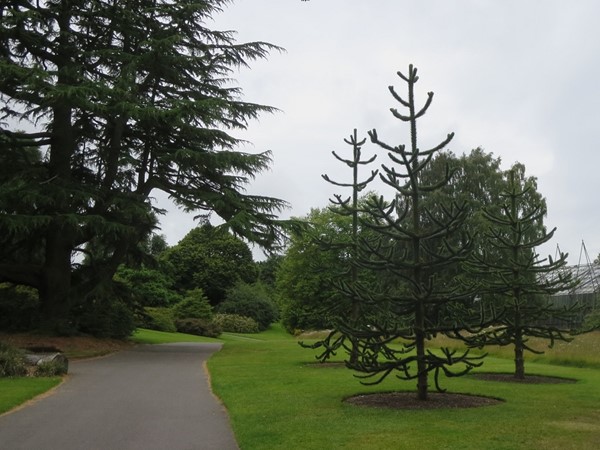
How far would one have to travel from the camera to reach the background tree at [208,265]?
64.3 metres

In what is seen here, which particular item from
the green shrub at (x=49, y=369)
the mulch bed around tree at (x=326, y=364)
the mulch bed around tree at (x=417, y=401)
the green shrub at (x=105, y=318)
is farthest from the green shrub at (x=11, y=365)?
the green shrub at (x=105, y=318)

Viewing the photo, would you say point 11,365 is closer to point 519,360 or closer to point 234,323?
point 519,360

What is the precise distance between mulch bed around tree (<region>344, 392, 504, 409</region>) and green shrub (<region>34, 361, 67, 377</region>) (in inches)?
307

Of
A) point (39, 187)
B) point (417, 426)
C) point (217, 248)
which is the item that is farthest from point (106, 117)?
point (217, 248)

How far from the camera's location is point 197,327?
137 feet

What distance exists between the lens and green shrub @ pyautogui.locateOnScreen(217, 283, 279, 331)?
58.2 metres

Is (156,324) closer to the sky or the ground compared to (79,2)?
closer to the ground

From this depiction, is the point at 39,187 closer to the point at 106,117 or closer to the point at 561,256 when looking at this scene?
the point at 106,117

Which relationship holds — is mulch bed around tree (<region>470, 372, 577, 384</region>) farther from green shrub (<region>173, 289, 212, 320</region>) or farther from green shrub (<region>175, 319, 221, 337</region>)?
green shrub (<region>173, 289, 212, 320</region>)

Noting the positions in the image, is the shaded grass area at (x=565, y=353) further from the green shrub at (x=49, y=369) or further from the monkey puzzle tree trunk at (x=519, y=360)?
the green shrub at (x=49, y=369)

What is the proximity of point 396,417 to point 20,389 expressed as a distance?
7.74 metres

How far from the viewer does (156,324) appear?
4091 centimetres

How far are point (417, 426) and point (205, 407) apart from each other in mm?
4125

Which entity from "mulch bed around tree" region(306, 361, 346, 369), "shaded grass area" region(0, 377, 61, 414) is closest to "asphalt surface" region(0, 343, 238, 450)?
"shaded grass area" region(0, 377, 61, 414)
